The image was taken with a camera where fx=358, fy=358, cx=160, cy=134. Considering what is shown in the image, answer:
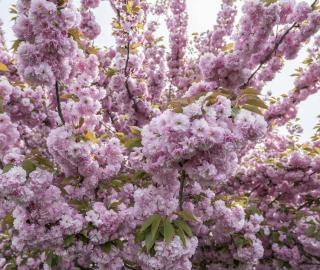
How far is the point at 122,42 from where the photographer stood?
6035 mm

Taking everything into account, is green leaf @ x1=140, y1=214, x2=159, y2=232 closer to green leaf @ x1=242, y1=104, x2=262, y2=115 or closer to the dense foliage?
the dense foliage

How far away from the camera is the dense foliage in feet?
9.28

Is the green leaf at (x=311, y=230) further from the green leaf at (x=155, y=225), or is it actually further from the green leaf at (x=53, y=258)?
the green leaf at (x=53, y=258)

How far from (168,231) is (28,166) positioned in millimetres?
1318

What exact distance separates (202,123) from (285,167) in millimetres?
4625

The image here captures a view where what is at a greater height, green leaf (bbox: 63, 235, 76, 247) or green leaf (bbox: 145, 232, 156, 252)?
green leaf (bbox: 145, 232, 156, 252)

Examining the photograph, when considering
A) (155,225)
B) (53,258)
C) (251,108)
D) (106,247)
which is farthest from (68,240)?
(251,108)

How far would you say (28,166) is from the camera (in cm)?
308

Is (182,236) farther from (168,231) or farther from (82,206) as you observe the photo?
→ (82,206)

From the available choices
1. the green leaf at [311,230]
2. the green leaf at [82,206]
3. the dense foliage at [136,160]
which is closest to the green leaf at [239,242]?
the dense foliage at [136,160]

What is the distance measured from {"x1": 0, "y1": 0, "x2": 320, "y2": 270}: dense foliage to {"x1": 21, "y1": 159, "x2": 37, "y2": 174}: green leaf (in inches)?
0.7

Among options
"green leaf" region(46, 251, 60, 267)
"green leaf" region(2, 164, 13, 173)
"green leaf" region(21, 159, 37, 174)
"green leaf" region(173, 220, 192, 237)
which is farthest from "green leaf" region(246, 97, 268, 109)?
"green leaf" region(46, 251, 60, 267)

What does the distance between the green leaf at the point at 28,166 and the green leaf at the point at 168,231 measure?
48.6 inches

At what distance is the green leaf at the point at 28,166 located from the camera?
306 centimetres
